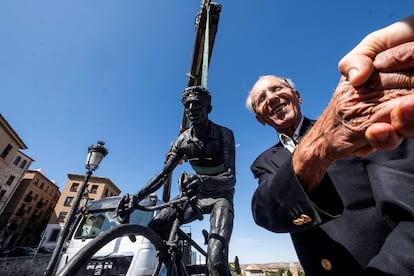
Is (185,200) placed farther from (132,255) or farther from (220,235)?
(132,255)

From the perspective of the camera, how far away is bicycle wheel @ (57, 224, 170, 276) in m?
1.08

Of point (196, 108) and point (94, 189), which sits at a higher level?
point (94, 189)

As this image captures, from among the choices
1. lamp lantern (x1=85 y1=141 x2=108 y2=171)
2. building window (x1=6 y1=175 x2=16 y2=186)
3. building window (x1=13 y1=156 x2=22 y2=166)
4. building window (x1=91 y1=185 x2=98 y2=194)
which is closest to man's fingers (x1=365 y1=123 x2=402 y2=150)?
lamp lantern (x1=85 y1=141 x2=108 y2=171)

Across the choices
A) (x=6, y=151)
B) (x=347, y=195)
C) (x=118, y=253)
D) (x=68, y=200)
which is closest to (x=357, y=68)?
(x=347, y=195)

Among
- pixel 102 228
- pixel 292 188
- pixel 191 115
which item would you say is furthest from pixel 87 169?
pixel 292 188

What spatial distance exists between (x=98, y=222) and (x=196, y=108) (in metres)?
6.05

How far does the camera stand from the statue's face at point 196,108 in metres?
2.21

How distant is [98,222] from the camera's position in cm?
621

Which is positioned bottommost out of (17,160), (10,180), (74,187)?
(10,180)

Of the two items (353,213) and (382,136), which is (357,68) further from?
(353,213)

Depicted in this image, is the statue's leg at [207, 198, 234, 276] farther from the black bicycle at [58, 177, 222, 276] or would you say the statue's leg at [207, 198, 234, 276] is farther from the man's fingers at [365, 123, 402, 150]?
the man's fingers at [365, 123, 402, 150]

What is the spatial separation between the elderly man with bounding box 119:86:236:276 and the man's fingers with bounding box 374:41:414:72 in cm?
149

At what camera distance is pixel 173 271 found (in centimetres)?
172

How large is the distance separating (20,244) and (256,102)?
46.8 m
